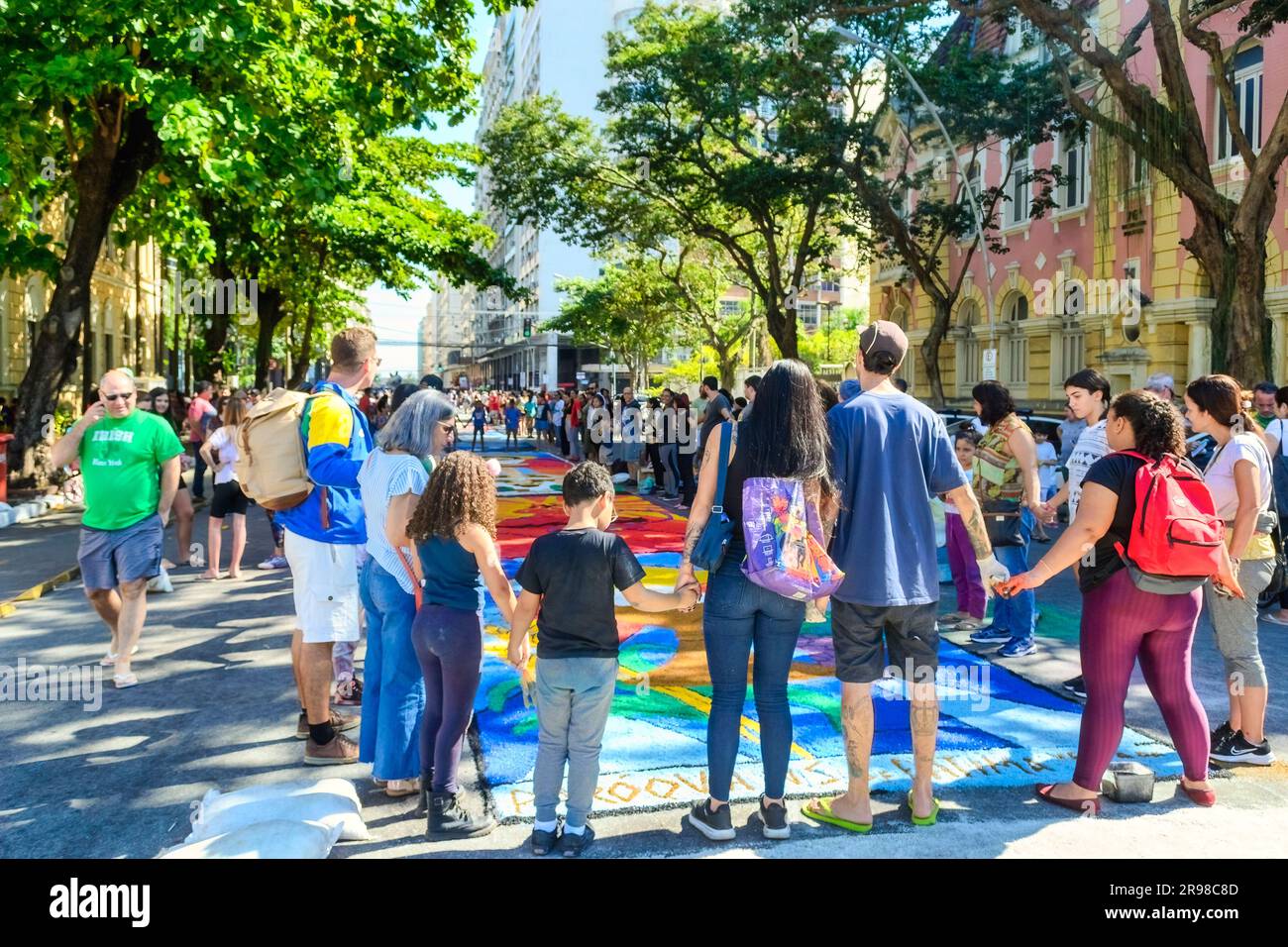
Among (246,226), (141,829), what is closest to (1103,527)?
(141,829)

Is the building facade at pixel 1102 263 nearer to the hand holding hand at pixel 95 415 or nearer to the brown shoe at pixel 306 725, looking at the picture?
the hand holding hand at pixel 95 415

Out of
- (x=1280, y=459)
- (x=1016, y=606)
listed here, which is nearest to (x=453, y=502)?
(x=1016, y=606)

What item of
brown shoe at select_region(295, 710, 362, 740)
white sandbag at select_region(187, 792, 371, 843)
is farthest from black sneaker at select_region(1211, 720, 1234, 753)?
brown shoe at select_region(295, 710, 362, 740)

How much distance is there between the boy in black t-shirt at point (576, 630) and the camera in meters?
4.01

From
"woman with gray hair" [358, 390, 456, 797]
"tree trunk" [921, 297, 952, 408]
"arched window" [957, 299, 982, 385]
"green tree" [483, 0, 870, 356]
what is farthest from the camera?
"arched window" [957, 299, 982, 385]

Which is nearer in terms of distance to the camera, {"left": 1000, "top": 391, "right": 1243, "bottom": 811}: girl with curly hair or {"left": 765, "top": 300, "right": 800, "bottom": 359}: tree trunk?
{"left": 1000, "top": 391, "right": 1243, "bottom": 811}: girl with curly hair

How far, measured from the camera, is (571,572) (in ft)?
13.2

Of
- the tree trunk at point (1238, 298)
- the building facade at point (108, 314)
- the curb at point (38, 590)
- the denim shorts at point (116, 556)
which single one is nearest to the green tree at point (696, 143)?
the tree trunk at point (1238, 298)

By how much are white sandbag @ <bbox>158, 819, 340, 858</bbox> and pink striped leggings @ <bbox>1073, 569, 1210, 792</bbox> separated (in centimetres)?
312

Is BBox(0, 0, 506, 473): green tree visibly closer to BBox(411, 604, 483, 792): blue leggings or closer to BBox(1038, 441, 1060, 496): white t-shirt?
BBox(1038, 441, 1060, 496): white t-shirt

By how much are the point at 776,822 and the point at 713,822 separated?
0.81ft

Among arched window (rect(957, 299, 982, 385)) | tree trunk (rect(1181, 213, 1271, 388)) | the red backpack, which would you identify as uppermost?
arched window (rect(957, 299, 982, 385))

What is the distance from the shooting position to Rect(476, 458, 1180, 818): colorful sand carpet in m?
4.89
